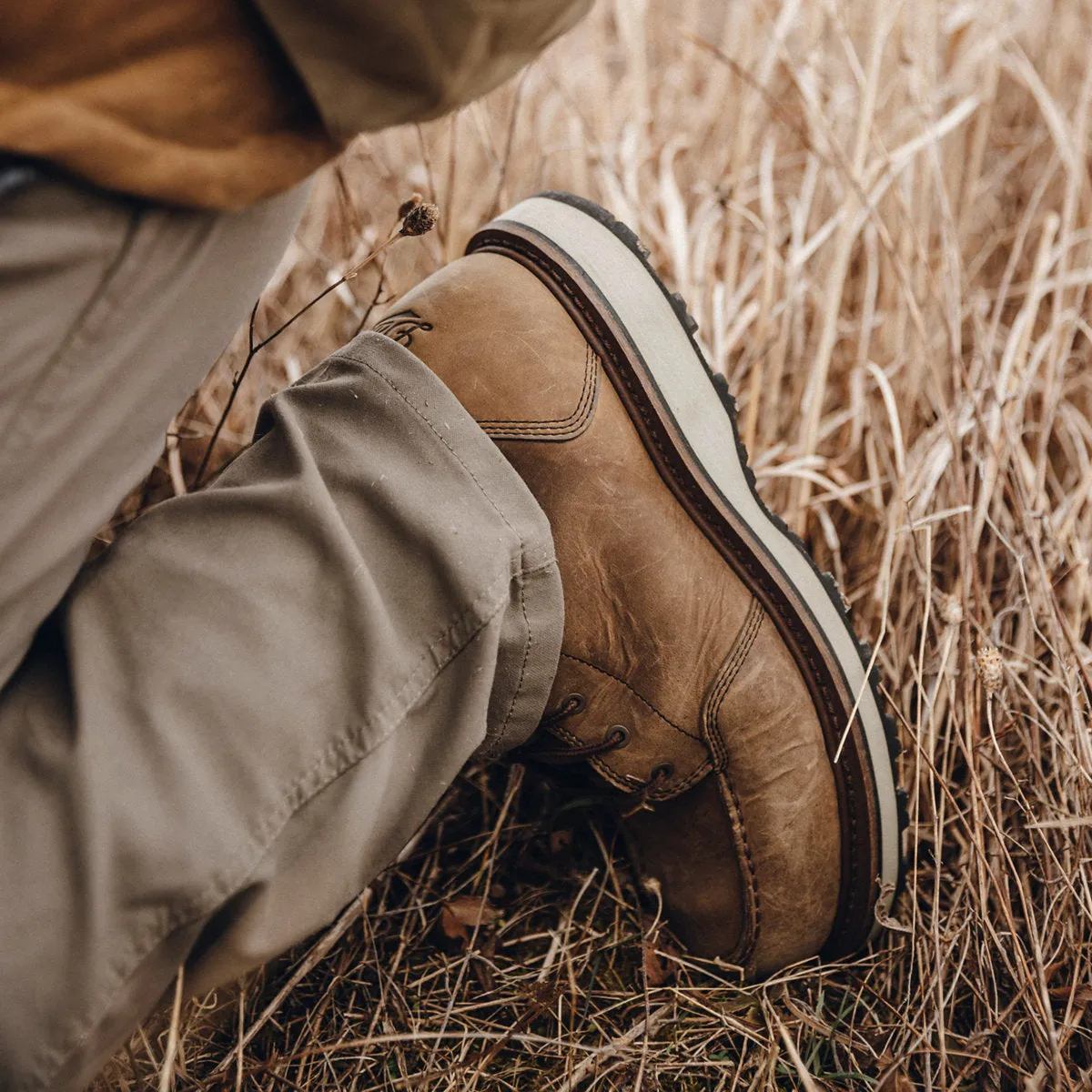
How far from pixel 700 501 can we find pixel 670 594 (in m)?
0.09

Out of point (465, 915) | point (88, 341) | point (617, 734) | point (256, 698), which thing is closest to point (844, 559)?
point (617, 734)

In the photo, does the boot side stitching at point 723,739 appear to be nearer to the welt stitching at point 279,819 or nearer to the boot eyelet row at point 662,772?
the boot eyelet row at point 662,772

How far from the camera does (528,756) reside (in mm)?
892

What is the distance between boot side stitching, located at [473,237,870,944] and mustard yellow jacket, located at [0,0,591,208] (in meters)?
0.32

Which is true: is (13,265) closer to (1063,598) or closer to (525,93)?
(1063,598)

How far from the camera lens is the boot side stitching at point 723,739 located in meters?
0.88

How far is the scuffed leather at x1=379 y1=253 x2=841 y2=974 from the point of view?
33.1 inches

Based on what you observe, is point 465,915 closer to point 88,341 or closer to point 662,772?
point 662,772

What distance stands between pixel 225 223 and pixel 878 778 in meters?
0.72

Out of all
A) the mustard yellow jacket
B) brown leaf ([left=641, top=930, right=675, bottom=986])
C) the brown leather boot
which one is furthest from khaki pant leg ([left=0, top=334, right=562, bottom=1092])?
brown leaf ([left=641, top=930, right=675, bottom=986])

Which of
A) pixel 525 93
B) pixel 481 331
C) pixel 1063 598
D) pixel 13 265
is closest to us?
pixel 13 265

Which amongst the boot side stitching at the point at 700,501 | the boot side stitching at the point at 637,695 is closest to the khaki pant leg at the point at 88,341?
the boot side stitching at the point at 700,501

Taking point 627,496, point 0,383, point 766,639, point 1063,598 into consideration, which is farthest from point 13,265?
point 1063,598

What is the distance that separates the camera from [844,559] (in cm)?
122
